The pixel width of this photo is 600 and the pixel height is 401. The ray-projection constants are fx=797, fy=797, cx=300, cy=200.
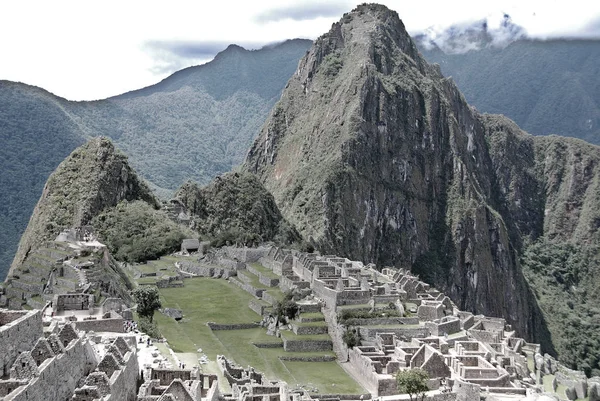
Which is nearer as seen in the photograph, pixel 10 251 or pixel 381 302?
pixel 381 302

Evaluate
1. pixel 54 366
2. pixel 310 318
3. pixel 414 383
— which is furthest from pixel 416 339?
pixel 54 366

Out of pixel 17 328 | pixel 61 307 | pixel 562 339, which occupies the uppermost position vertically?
pixel 17 328

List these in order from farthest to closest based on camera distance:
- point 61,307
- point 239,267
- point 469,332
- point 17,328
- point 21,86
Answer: point 21,86, point 239,267, point 469,332, point 61,307, point 17,328

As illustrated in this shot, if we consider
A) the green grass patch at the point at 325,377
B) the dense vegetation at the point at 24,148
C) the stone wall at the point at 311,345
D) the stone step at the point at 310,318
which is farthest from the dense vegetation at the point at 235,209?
the green grass patch at the point at 325,377

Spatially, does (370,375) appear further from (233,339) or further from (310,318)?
(310,318)

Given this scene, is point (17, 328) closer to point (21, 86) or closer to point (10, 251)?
point (10, 251)

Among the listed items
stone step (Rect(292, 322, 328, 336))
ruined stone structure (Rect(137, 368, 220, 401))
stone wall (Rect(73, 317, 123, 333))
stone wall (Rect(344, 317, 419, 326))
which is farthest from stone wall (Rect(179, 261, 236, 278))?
ruined stone structure (Rect(137, 368, 220, 401))

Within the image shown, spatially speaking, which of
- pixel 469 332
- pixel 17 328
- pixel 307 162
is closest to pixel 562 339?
pixel 307 162

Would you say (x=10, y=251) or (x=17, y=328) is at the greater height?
(x=17, y=328)
